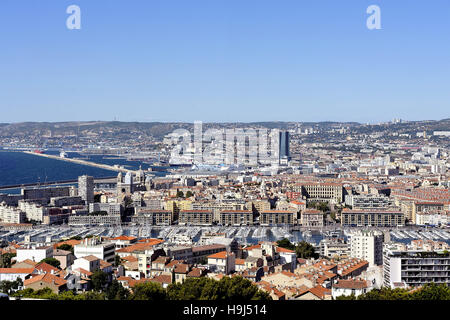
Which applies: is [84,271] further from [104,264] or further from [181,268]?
[181,268]

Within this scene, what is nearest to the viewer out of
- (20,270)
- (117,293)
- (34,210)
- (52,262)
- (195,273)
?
(117,293)

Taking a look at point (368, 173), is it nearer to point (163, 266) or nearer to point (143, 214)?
point (143, 214)

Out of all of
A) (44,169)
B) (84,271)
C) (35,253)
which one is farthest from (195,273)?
(44,169)

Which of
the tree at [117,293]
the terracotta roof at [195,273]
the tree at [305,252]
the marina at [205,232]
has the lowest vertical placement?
the marina at [205,232]

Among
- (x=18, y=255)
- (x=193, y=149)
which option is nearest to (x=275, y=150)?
(x=193, y=149)

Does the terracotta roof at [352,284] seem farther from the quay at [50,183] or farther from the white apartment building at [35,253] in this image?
the quay at [50,183]

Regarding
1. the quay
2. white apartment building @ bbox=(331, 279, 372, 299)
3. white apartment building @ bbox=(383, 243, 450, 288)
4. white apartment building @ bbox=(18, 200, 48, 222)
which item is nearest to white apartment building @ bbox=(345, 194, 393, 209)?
white apartment building @ bbox=(18, 200, 48, 222)

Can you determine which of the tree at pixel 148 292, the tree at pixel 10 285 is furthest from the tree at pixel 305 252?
the tree at pixel 10 285
